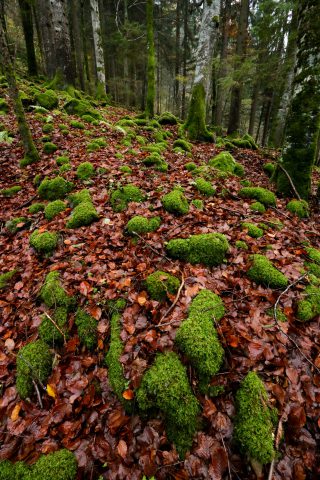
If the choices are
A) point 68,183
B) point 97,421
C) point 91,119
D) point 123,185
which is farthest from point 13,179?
point 97,421

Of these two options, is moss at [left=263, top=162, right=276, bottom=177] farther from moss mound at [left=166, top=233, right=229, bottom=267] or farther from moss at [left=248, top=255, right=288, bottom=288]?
moss at [left=248, top=255, right=288, bottom=288]

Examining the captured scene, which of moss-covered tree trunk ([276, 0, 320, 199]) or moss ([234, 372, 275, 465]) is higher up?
moss-covered tree trunk ([276, 0, 320, 199])

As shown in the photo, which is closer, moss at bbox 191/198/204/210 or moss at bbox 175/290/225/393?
moss at bbox 175/290/225/393

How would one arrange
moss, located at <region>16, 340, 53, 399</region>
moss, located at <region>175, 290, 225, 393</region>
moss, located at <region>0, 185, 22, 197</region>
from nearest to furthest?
moss, located at <region>175, 290, 225, 393</region>
moss, located at <region>16, 340, 53, 399</region>
moss, located at <region>0, 185, 22, 197</region>

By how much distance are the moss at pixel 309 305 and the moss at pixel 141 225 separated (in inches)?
88.5

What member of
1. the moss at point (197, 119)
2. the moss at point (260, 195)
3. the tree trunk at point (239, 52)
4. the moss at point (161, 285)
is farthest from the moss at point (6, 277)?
the tree trunk at point (239, 52)

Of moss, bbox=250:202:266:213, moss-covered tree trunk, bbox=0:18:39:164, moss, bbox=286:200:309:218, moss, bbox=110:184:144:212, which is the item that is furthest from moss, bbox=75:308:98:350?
moss-covered tree trunk, bbox=0:18:39:164

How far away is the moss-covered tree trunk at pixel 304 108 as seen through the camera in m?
4.77

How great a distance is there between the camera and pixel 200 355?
7.39 ft

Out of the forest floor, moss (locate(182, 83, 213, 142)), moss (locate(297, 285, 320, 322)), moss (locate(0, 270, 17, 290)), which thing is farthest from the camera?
moss (locate(182, 83, 213, 142))

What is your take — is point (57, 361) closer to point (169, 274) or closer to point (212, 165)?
point (169, 274)

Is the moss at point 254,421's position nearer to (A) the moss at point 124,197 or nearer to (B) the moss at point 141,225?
(B) the moss at point 141,225

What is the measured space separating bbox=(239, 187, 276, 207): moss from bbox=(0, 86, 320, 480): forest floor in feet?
0.71

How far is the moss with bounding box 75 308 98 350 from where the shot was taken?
2.73m
